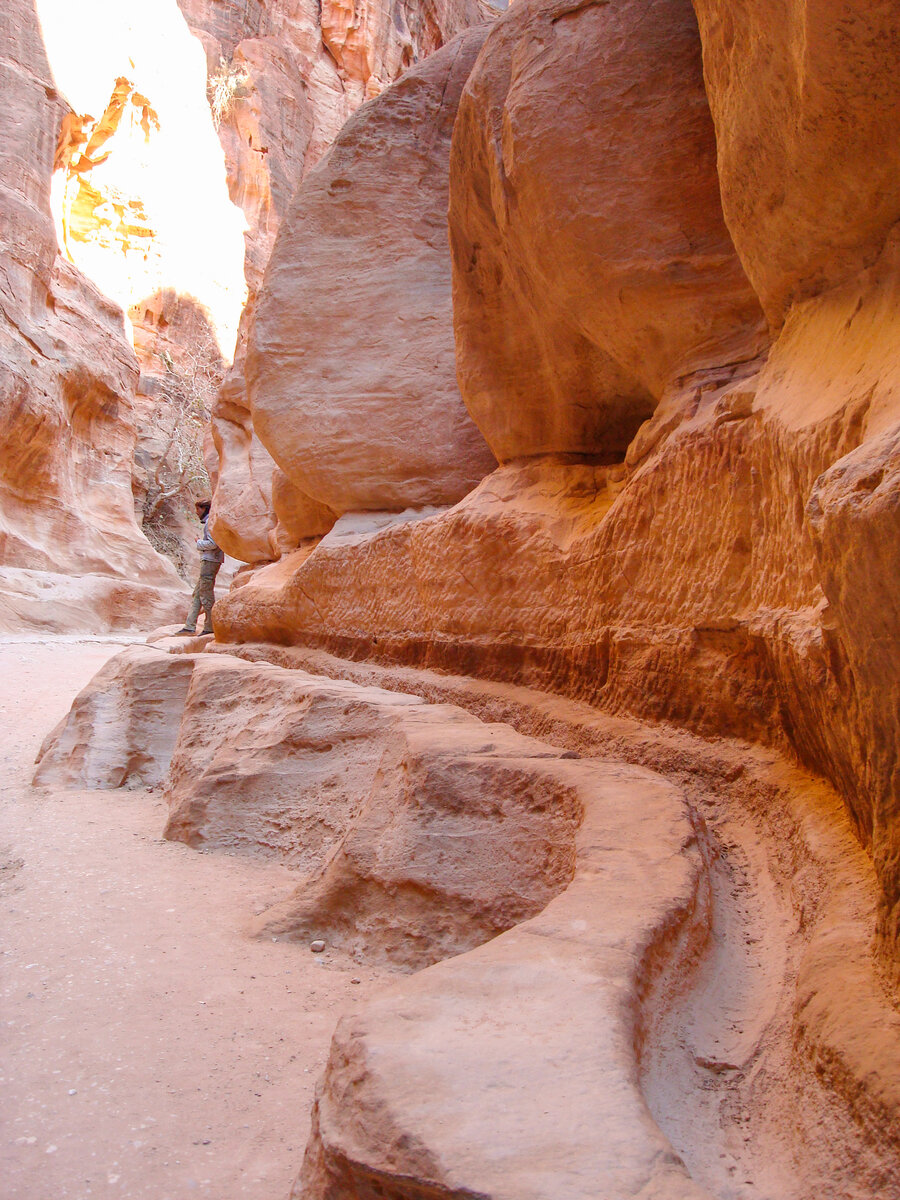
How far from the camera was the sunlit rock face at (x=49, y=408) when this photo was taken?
11945 mm

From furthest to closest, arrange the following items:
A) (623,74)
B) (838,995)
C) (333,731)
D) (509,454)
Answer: (509,454) → (333,731) → (623,74) → (838,995)

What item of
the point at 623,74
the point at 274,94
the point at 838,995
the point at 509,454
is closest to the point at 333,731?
the point at 509,454

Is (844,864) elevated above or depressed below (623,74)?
below

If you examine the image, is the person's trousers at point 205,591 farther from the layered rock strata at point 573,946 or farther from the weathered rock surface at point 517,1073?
the weathered rock surface at point 517,1073

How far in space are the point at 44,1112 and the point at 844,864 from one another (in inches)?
52.0

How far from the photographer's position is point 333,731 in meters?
2.83

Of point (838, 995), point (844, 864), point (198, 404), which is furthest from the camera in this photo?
point (198, 404)

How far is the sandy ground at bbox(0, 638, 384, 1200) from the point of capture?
1231 mm

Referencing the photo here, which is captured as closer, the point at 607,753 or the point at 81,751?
the point at 607,753

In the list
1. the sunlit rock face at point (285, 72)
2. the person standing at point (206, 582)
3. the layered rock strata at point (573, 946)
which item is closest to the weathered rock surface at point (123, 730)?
the layered rock strata at point (573, 946)

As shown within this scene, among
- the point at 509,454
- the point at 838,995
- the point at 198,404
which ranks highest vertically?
the point at 198,404

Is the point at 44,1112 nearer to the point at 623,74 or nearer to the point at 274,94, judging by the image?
the point at 623,74

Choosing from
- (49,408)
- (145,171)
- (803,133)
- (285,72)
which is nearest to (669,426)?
(803,133)

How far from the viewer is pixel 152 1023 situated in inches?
63.9
